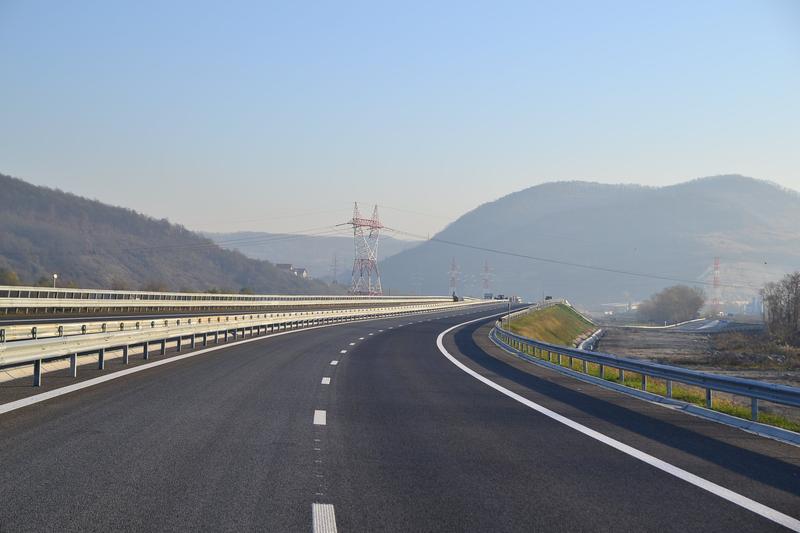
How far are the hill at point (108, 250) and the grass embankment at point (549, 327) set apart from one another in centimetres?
4857

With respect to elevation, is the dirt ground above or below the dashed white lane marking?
below

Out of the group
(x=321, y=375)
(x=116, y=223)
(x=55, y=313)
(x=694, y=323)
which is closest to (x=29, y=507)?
(x=321, y=375)

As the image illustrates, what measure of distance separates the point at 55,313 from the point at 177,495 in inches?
1645

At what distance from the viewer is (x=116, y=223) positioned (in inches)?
6914

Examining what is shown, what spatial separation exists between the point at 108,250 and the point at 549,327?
98.7 m

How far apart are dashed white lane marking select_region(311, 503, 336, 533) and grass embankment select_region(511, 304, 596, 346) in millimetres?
48406

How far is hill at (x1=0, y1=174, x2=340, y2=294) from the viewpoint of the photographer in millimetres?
130775

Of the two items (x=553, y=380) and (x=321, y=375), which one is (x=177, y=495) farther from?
(x=553, y=380)

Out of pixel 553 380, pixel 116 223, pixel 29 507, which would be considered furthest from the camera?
pixel 116 223

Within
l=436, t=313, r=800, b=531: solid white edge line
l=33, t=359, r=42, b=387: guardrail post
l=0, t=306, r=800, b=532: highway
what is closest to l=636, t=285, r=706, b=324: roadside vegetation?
l=436, t=313, r=800, b=531: solid white edge line

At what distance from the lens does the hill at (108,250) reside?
130775mm

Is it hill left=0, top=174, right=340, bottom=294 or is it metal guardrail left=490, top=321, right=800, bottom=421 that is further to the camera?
hill left=0, top=174, right=340, bottom=294

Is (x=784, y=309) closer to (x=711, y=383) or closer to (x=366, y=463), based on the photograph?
(x=711, y=383)

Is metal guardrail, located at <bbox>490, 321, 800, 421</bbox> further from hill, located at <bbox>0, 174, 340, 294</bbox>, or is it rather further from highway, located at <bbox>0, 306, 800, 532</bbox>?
hill, located at <bbox>0, 174, 340, 294</bbox>
